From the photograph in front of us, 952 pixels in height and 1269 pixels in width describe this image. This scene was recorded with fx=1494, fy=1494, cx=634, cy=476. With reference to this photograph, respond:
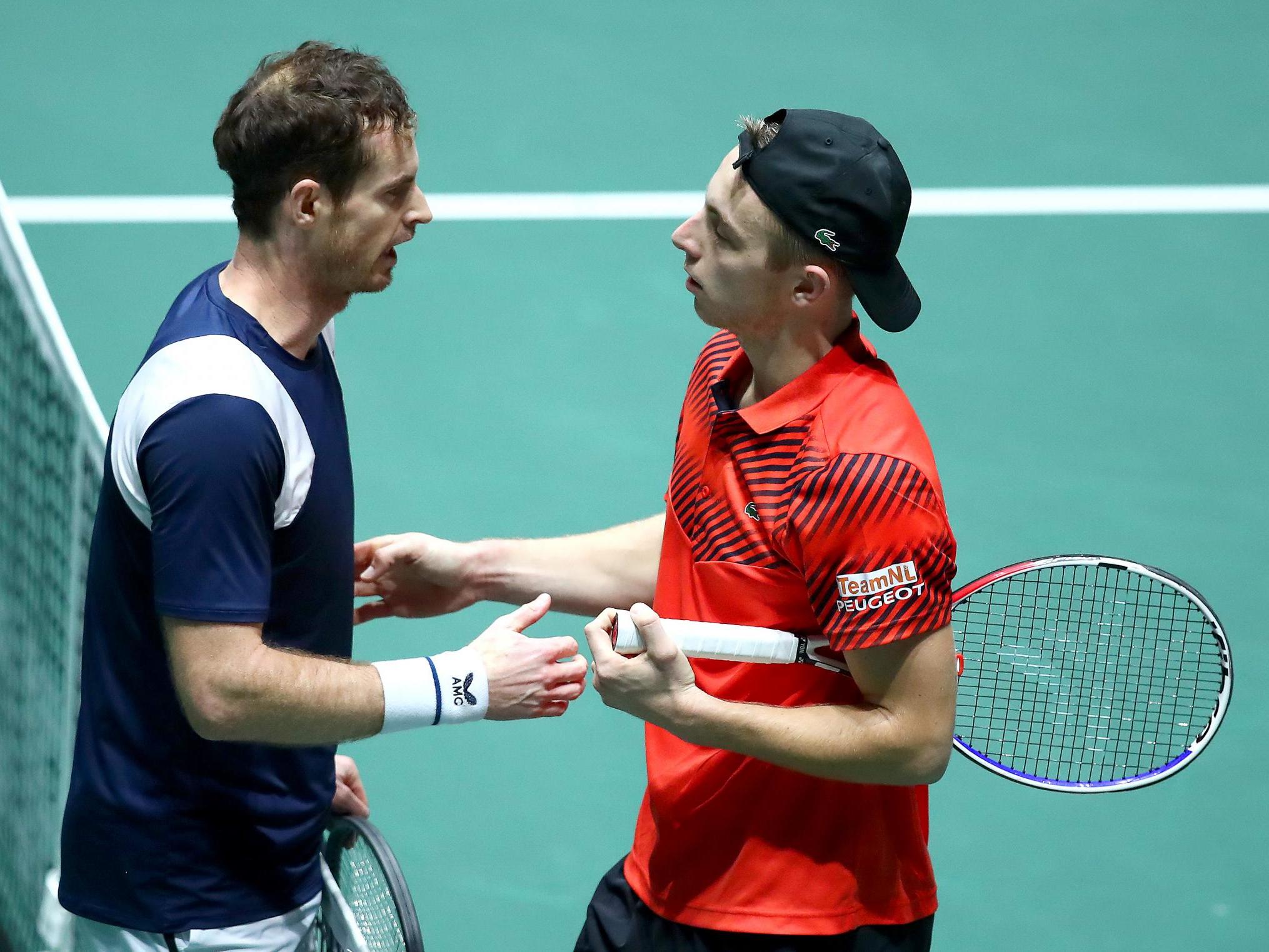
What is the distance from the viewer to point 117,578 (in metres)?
2.85

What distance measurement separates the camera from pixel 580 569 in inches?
145

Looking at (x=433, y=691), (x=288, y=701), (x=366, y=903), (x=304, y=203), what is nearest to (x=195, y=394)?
(x=304, y=203)

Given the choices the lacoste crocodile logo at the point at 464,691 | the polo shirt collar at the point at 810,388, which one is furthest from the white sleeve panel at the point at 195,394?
the polo shirt collar at the point at 810,388

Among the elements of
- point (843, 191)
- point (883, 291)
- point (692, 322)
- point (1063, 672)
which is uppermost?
point (843, 191)

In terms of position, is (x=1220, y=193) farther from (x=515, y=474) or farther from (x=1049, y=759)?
(x=1049, y=759)

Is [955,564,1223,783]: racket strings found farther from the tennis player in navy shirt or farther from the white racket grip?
the tennis player in navy shirt

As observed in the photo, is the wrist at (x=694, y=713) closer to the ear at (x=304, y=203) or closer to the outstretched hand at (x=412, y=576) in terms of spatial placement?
the outstretched hand at (x=412, y=576)

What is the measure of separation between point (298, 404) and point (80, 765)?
2.79 feet

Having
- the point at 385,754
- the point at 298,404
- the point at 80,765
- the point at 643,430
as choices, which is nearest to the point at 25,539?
the point at 80,765

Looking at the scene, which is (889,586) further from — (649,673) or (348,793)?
(348,793)

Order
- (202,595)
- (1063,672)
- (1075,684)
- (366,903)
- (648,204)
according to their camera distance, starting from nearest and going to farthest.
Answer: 1. (202,595)
2. (366,903)
3. (1063,672)
4. (1075,684)
5. (648,204)

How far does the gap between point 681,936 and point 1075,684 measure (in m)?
1.84

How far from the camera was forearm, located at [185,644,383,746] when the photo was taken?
2682 millimetres

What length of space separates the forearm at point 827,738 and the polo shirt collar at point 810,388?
0.56 m
